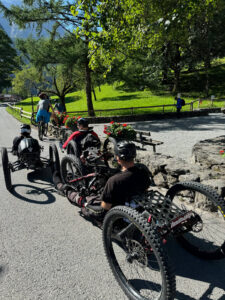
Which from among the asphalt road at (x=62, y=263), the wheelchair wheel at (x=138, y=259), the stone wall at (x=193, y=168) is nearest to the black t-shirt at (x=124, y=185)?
the wheelchair wheel at (x=138, y=259)

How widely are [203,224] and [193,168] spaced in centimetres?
169

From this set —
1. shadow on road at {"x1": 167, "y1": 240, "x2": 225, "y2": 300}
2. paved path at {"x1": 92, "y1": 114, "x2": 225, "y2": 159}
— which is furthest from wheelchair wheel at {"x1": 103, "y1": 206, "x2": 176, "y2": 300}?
paved path at {"x1": 92, "y1": 114, "x2": 225, "y2": 159}

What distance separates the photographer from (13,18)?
1609cm

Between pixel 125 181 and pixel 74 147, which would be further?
pixel 74 147

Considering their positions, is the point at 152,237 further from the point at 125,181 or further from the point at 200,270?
the point at 200,270

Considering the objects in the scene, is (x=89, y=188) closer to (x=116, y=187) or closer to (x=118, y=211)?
(x=116, y=187)

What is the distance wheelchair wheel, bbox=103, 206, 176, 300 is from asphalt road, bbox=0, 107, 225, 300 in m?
0.20

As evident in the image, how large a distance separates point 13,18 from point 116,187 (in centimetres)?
1809

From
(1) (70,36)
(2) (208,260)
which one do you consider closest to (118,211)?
(2) (208,260)

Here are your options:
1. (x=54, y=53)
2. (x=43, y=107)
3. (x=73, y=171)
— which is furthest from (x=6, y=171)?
(x=54, y=53)

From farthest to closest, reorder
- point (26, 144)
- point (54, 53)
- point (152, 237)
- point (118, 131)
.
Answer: point (54, 53) → point (118, 131) → point (26, 144) → point (152, 237)

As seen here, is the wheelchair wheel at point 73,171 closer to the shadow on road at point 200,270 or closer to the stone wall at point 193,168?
the stone wall at point 193,168

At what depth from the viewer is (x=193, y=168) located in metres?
4.80

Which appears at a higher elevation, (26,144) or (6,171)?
(26,144)
